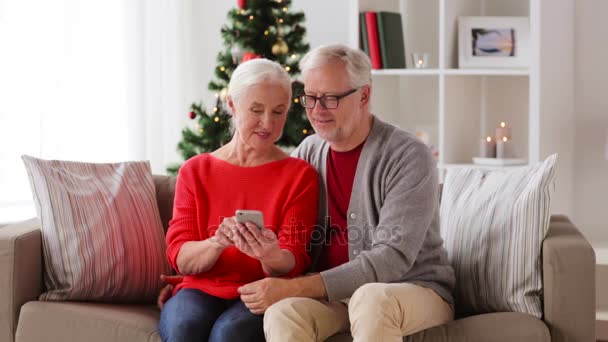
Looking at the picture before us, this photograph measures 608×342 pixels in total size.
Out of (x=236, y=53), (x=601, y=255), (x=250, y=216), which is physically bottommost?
(x=601, y=255)

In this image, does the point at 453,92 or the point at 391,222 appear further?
the point at 453,92

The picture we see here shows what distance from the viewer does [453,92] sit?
4.18m

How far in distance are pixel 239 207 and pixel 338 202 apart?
11.7 inches

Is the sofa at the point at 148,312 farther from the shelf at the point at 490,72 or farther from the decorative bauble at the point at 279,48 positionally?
the decorative bauble at the point at 279,48

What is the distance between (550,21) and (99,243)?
2393 millimetres

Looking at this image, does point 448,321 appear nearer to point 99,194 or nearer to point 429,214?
point 429,214

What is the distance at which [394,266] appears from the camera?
2.29m

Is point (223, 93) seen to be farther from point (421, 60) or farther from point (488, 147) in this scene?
point (488, 147)

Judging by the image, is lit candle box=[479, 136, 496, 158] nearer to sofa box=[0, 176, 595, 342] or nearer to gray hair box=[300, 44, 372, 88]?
sofa box=[0, 176, 595, 342]

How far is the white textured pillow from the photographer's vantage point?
2447 millimetres

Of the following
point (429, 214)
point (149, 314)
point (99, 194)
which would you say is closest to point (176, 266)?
point (149, 314)

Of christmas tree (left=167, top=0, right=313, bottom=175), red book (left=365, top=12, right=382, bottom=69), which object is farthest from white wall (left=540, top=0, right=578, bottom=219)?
christmas tree (left=167, top=0, right=313, bottom=175)

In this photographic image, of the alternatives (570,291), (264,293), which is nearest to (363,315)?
(264,293)

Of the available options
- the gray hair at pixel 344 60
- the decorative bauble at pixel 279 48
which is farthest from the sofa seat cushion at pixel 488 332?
the decorative bauble at pixel 279 48
